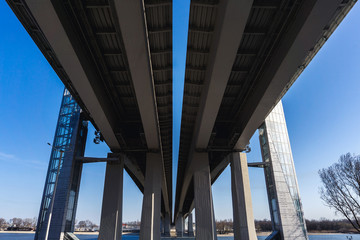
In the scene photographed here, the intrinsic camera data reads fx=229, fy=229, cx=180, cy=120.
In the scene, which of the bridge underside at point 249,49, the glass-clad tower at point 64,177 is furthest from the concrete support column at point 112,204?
the bridge underside at point 249,49

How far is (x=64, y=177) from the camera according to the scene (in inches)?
794

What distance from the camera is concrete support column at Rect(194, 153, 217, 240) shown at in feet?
51.6

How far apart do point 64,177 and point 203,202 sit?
12.4 meters

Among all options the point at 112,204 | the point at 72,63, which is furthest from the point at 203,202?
the point at 72,63

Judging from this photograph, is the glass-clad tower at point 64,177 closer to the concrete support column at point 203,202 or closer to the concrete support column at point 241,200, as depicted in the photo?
the concrete support column at point 203,202

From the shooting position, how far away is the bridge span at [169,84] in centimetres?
823

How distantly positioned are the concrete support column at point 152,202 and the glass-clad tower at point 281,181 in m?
10.3

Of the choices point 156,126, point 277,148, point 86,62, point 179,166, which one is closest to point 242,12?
point 86,62

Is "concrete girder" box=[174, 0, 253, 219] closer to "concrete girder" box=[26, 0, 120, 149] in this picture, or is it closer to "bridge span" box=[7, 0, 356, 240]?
"bridge span" box=[7, 0, 356, 240]

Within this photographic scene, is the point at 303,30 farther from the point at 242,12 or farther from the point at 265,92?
the point at 265,92

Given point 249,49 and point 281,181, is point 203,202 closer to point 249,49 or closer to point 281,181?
point 281,181

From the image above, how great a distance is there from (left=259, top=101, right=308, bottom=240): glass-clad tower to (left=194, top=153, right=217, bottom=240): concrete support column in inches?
276

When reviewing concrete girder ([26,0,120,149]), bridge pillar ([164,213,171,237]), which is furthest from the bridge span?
bridge pillar ([164,213,171,237])

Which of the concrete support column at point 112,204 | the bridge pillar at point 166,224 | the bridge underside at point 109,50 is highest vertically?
the bridge underside at point 109,50
